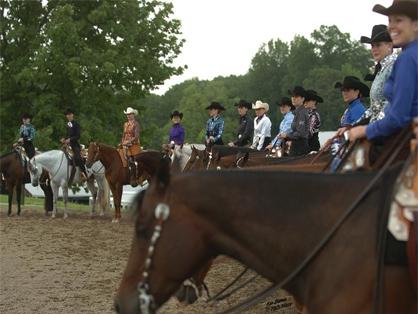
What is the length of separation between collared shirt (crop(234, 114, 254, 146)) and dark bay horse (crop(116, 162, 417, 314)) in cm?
1083

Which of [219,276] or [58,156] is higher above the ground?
[58,156]

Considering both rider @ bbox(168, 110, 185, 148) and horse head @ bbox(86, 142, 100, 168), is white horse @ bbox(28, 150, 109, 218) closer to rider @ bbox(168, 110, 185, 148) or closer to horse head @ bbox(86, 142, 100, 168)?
horse head @ bbox(86, 142, 100, 168)

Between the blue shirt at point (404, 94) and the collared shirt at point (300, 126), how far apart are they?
7.36 metres

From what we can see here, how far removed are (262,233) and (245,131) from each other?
1104 cm

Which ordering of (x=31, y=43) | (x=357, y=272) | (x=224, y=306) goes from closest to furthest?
(x=357, y=272), (x=224, y=306), (x=31, y=43)

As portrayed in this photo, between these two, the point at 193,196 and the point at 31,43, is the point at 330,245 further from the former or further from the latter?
the point at 31,43

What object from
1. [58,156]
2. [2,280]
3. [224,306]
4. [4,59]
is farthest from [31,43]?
[224,306]

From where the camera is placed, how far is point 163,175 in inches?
138

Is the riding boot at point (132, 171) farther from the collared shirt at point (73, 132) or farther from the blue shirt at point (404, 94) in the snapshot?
the blue shirt at point (404, 94)

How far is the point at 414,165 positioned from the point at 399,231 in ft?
1.19

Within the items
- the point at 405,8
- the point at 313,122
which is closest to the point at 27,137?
the point at 313,122

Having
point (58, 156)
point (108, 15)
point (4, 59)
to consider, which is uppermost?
point (108, 15)

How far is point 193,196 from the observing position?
3.52 meters

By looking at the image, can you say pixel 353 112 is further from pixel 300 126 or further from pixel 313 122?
pixel 313 122
